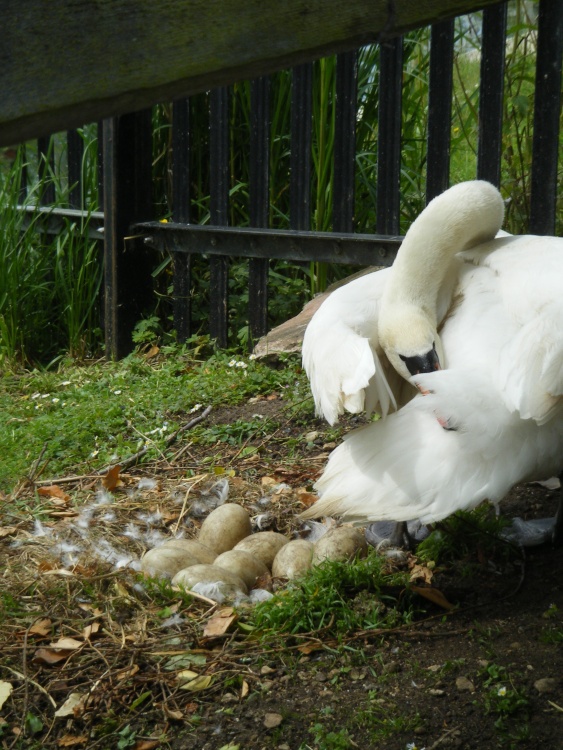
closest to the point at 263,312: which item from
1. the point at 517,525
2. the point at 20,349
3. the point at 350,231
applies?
the point at 350,231

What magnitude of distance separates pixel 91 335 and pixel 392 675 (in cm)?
431

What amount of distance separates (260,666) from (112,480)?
1.55m

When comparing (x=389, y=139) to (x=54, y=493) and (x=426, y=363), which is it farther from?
(x=54, y=493)

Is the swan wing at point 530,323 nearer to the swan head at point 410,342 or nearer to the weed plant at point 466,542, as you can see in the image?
the swan head at point 410,342

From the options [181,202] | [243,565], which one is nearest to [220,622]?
[243,565]

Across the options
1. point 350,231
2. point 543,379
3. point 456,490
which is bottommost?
point 456,490

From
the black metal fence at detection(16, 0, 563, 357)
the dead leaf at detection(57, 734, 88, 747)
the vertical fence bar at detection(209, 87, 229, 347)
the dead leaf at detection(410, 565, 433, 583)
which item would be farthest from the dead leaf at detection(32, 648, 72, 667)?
the vertical fence bar at detection(209, 87, 229, 347)

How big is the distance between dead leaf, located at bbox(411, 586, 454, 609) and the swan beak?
2.18 feet

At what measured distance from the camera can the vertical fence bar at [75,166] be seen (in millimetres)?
6629

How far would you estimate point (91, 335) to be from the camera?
6312 millimetres

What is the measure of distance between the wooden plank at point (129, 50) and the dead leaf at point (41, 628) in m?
1.85

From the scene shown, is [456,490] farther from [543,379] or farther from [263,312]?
[263,312]

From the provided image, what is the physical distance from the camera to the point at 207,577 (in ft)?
9.41

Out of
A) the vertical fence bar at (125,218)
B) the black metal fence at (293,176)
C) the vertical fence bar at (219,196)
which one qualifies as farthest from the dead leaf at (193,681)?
the vertical fence bar at (125,218)
